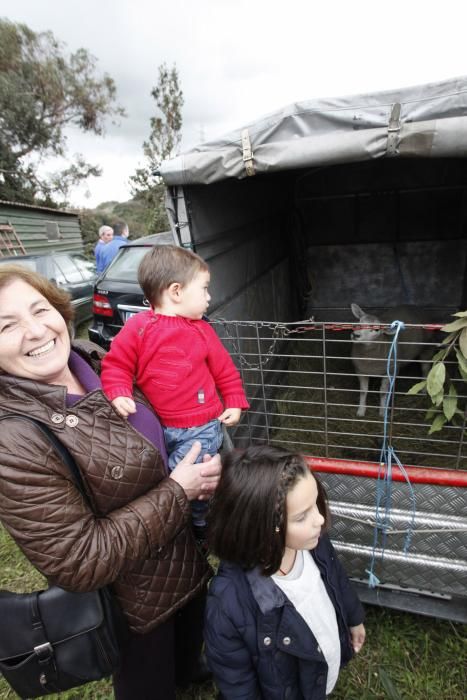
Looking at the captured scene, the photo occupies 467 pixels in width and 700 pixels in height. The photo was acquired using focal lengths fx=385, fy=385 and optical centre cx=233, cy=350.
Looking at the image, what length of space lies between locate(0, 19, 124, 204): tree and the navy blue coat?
25.0 m

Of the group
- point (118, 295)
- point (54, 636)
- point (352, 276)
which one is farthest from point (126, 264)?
point (54, 636)

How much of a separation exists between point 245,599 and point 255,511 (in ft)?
1.37

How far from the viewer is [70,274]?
10.4 metres

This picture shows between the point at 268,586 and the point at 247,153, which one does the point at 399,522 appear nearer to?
the point at 268,586

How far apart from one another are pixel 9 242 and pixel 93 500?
55.9 feet

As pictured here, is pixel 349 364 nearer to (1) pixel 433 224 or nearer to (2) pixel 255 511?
(1) pixel 433 224

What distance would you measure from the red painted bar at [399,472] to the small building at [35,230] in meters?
13.5

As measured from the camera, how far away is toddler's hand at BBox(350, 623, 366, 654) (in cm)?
194

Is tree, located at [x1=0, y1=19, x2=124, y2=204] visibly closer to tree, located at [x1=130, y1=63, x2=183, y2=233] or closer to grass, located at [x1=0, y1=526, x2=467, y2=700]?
tree, located at [x1=130, y1=63, x2=183, y2=233]

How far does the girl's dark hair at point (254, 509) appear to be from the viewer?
141 cm

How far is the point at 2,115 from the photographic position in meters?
21.7

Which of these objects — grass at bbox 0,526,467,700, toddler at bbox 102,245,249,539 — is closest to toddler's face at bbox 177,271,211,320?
toddler at bbox 102,245,249,539

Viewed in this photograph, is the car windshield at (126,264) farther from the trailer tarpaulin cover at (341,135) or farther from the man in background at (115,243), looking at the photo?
the trailer tarpaulin cover at (341,135)

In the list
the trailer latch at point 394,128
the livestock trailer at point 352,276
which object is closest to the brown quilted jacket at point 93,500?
the livestock trailer at point 352,276
